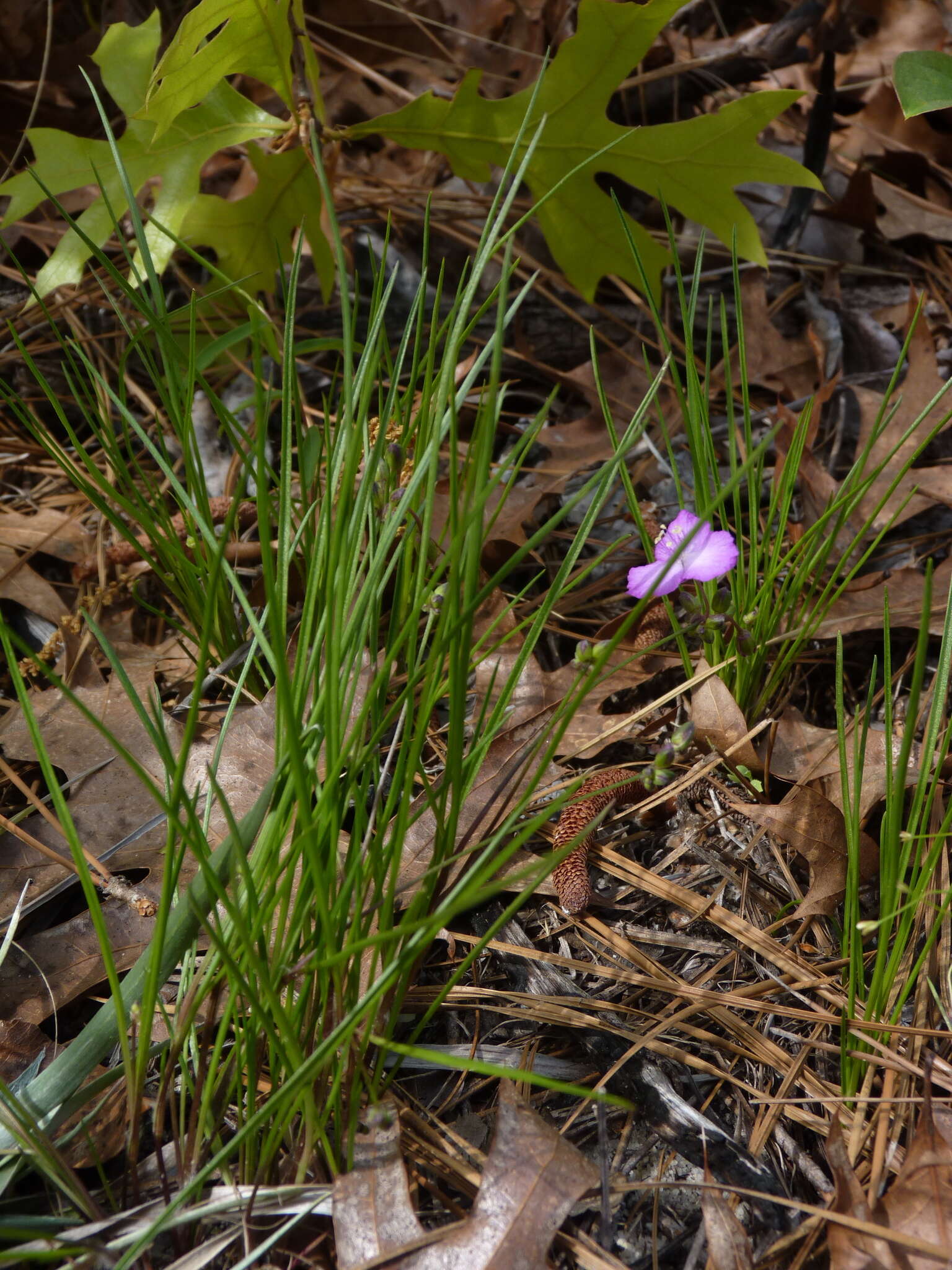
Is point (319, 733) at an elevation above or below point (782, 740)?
above

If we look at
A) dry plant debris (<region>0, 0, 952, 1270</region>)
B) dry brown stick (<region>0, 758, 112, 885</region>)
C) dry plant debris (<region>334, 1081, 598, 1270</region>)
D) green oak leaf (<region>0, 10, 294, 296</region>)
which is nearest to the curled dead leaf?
dry plant debris (<region>0, 0, 952, 1270</region>)

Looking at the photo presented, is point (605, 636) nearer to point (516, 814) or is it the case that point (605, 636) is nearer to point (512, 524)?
point (512, 524)

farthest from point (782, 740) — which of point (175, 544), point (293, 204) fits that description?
point (293, 204)

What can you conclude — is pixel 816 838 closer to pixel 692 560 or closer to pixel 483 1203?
pixel 692 560

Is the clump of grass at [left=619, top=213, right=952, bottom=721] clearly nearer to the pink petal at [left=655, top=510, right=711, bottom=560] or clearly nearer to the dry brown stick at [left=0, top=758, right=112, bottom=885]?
the pink petal at [left=655, top=510, right=711, bottom=560]

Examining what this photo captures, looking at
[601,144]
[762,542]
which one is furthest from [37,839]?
[601,144]

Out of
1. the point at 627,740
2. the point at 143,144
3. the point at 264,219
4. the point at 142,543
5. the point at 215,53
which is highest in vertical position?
the point at 215,53
